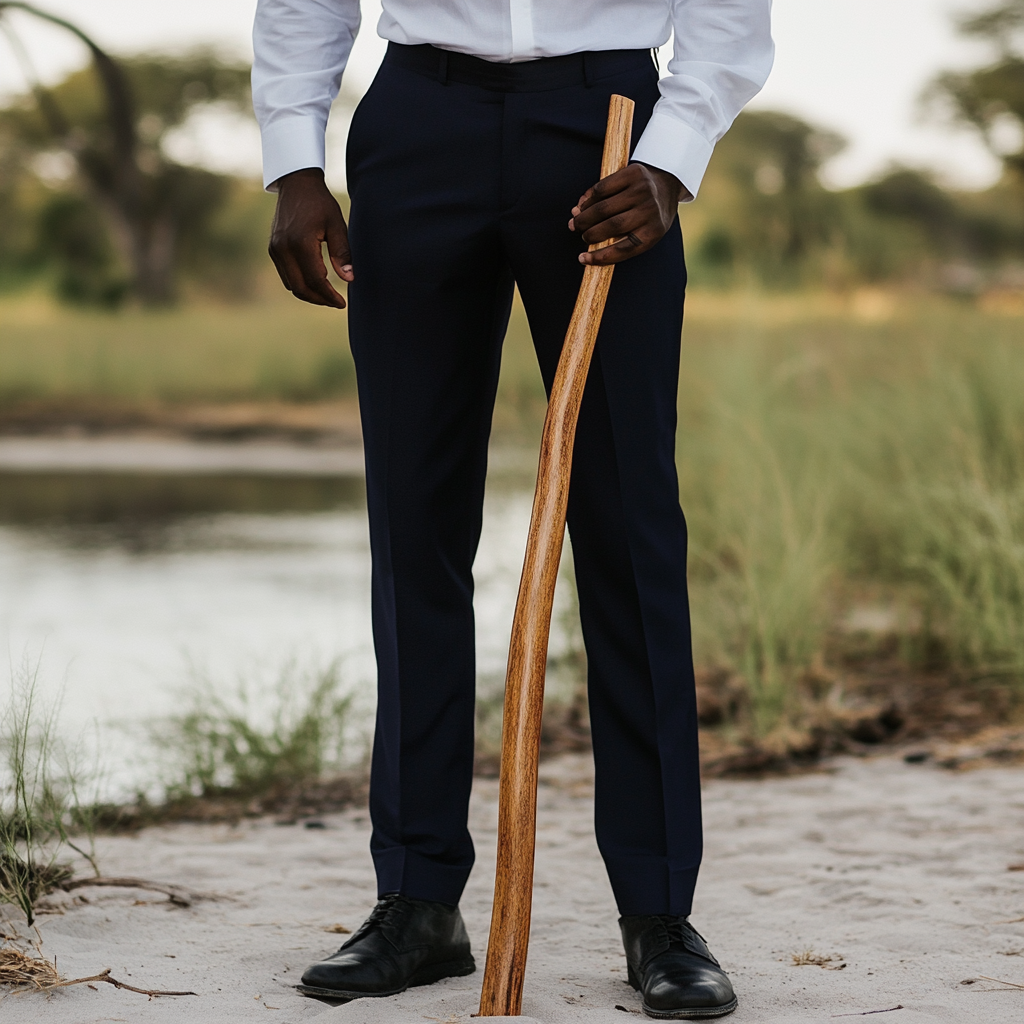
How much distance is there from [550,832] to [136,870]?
0.68 metres

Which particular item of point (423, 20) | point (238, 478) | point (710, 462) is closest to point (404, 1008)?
point (423, 20)

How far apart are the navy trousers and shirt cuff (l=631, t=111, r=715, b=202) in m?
0.08

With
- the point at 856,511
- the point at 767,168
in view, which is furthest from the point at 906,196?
the point at 856,511

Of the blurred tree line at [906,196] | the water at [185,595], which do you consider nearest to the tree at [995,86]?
the blurred tree line at [906,196]

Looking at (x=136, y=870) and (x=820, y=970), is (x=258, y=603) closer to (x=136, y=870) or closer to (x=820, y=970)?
(x=136, y=870)

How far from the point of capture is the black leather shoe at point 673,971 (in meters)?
1.43

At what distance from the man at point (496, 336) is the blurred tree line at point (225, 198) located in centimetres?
1680

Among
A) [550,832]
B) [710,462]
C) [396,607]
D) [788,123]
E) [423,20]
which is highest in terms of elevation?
[788,123]

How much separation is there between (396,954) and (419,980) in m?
0.06

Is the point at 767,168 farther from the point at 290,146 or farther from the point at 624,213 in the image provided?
the point at 624,213

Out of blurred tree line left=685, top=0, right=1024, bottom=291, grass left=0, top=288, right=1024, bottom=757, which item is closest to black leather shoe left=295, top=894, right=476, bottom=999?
grass left=0, top=288, right=1024, bottom=757

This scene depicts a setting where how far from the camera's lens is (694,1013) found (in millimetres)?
1430

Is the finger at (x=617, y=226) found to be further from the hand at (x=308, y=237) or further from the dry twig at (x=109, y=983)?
the dry twig at (x=109, y=983)

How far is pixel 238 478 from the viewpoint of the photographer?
9.03 m
